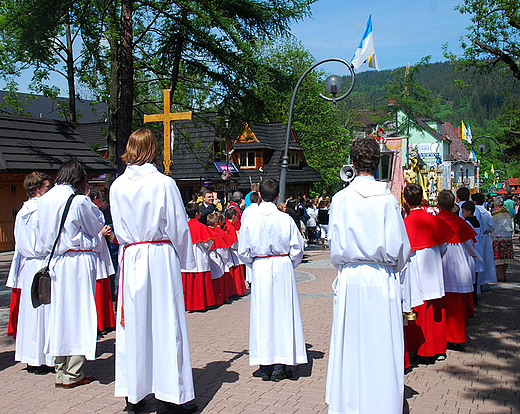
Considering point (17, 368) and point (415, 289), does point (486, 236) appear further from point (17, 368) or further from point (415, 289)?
point (17, 368)

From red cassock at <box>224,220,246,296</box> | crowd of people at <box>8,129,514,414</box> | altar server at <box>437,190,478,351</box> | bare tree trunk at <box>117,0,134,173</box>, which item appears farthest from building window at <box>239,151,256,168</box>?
altar server at <box>437,190,478,351</box>

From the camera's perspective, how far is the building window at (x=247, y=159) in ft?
142

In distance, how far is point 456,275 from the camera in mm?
7062

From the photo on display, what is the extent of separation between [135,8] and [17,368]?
38.4ft

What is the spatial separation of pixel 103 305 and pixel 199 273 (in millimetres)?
2288

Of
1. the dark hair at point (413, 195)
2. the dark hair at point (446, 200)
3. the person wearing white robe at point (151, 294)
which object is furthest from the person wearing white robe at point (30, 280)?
the dark hair at point (446, 200)

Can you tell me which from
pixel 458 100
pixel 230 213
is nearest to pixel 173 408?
pixel 230 213

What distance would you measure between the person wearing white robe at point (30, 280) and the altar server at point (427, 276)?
4.13m

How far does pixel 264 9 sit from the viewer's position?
17062 millimetres

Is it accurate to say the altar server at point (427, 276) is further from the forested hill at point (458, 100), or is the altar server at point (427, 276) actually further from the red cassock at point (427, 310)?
the forested hill at point (458, 100)

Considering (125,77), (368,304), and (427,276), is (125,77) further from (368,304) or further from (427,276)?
(368,304)

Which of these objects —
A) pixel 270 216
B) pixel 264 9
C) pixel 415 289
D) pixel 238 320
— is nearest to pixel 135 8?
pixel 264 9

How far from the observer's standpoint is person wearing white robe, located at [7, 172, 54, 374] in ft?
19.9

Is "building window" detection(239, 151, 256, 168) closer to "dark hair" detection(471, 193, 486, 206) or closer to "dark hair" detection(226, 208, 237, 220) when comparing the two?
"dark hair" detection(226, 208, 237, 220)
